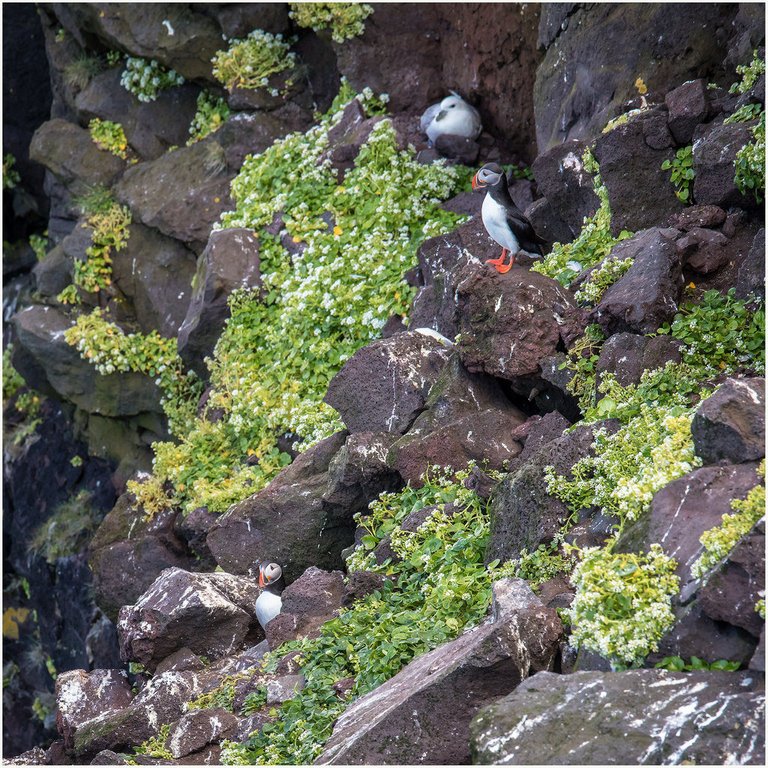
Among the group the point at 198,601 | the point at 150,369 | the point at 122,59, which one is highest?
the point at 122,59

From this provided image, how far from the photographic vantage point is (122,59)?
14531mm

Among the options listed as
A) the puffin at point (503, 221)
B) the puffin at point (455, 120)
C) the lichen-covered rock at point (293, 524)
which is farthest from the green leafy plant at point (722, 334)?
the puffin at point (455, 120)

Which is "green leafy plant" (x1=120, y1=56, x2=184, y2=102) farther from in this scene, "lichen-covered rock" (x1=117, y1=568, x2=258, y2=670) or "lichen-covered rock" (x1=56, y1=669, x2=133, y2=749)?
"lichen-covered rock" (x1=56, y1=669, x2=133, y2=749)

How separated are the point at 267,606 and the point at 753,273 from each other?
172 inches

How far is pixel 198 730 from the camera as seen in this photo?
6.60 meters

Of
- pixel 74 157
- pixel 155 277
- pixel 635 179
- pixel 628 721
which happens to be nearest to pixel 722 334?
pixel 635 179

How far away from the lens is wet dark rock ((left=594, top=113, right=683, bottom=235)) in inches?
323

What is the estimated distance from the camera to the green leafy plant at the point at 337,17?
473 inches

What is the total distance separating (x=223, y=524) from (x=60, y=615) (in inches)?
252

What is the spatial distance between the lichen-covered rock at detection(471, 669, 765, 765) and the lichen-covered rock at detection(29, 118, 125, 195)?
37.5 ft

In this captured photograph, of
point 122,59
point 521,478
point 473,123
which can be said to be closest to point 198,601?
point 521,478

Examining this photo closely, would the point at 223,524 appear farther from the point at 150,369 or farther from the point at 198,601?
the point at 150,369

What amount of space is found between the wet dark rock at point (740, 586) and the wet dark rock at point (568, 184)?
474 cm

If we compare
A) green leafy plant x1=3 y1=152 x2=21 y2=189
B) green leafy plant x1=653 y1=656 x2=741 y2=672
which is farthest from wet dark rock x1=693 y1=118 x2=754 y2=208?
green leafy plant x1=3 y1=152 x2=21 y2=189
